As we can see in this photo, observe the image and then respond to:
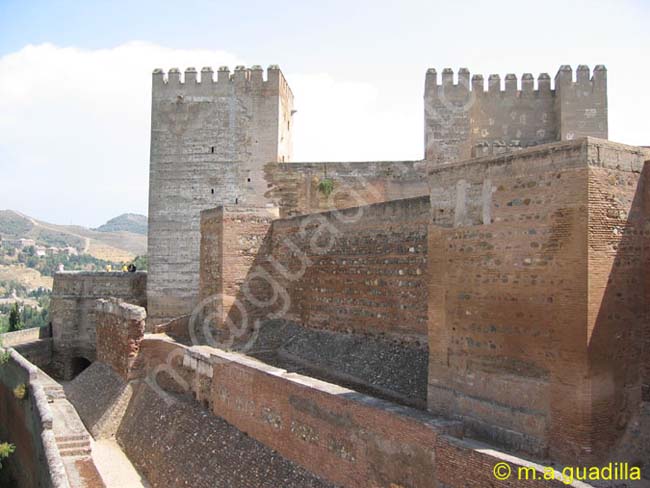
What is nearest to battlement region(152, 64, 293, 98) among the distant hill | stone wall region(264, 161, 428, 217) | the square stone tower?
the square stone tower

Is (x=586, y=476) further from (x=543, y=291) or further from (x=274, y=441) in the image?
(x=274, y=441)

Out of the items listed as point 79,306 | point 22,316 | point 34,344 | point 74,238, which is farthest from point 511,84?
point 74,238

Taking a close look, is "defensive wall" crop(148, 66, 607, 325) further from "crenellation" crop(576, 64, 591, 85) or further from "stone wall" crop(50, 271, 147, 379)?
"crenellation" crop(576, 64, 591, 85)

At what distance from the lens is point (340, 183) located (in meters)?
18.2

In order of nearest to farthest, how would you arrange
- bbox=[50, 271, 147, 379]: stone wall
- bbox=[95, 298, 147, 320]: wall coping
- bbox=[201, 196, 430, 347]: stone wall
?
bbox=[201, 196, 430, 347]: stone wall
bbox=[95, 298, 147, 320]: wall coping
bbox=[50, 271, 147, 379]: stone wall

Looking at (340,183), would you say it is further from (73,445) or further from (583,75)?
(73,445)

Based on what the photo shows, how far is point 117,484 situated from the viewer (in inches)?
407

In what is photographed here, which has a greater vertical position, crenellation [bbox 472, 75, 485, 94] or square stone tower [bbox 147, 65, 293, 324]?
crenellation [bbox 472, 75, 485, 94]

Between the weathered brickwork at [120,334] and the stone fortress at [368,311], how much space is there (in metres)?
0.07

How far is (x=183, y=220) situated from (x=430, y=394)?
12.7 meters

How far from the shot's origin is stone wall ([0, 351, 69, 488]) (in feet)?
29.0

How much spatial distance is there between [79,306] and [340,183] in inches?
391

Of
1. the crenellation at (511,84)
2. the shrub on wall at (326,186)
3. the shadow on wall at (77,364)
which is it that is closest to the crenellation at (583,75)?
the crenellation at (511,84)

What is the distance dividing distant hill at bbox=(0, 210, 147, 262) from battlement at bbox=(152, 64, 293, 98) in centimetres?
14219
